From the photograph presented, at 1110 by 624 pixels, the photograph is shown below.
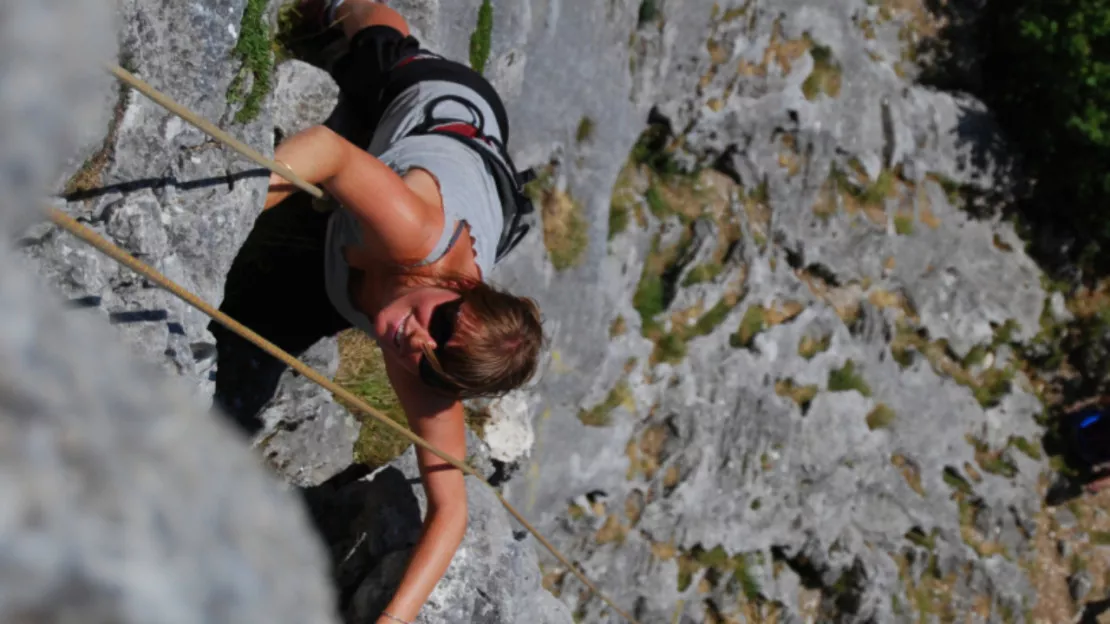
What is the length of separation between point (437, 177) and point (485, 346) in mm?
725

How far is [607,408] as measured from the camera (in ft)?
21.7

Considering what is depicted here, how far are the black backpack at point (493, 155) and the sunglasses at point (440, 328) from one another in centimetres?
87

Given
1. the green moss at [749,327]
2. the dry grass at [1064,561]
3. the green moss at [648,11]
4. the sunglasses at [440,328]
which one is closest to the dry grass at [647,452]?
the green moss at [749,327]

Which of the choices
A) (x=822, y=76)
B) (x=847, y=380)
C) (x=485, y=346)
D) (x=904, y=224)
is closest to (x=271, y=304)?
(x=485, y=346)

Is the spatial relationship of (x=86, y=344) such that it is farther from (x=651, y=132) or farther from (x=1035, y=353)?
(x=1035, y=353)

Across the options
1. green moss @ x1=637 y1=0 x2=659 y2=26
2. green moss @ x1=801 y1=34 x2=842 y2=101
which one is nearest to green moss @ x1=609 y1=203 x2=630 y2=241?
green moss @ x1=637 y1=0 x2=659 y2=26

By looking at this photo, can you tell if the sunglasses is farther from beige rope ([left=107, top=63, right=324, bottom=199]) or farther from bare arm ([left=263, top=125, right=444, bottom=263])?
beige rope ([left=107, top=63, right=324, bottom=199])

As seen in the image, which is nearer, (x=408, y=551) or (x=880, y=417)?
(x=408, y=551)

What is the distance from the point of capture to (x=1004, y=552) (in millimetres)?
9242

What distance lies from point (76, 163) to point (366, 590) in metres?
2.07

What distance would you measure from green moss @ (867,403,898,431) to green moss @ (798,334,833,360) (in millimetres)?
846

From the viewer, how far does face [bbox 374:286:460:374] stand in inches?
125

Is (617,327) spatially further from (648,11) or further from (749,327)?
(648,11)

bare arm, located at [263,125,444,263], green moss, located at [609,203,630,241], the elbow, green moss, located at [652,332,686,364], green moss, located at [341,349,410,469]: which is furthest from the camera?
green moss, located at [652,332,686,364]
